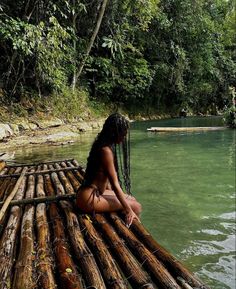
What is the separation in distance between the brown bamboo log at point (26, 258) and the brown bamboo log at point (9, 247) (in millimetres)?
48

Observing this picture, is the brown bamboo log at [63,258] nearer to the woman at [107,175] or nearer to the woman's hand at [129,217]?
the woman at [107,175]

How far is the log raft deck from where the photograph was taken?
86.1 inches

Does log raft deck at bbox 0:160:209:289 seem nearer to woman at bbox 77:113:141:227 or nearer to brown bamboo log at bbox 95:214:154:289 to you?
brown bamboo log at bbox 95:214:154:289

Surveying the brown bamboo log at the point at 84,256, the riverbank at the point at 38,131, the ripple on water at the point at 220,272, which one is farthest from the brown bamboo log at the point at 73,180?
the riverbank at the point at 38,131

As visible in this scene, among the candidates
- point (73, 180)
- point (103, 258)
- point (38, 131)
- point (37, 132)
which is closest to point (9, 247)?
point (103, 258)

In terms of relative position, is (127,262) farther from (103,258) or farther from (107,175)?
(107,175)

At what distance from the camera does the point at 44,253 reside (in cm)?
256

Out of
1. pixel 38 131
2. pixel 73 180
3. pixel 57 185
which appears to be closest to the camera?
pixel 57 185

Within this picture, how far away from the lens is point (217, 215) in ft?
16.2

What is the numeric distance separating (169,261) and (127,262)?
296 mm

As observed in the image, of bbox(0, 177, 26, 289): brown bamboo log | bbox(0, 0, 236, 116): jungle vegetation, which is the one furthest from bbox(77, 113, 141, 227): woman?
bbox(0, 0, 236, 116): jungle vegetation

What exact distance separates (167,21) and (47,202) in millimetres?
20745

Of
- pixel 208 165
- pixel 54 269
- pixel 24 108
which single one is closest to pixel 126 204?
pixel 54 269

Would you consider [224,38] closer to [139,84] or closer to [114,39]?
[139,84]
